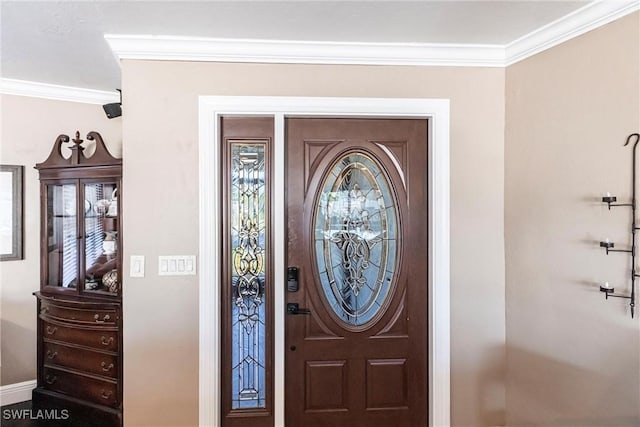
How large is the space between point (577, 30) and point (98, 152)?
9.26 ft

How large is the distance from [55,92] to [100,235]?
125cm

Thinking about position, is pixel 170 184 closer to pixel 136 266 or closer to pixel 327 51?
pixel 136 266

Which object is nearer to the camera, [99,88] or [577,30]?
[577,30]

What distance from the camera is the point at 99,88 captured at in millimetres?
2650

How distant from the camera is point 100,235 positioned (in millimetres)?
2373

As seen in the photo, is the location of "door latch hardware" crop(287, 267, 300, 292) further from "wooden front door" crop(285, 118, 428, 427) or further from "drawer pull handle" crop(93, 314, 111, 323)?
"drawer pull handle" crop(93, 314, 111, 323)

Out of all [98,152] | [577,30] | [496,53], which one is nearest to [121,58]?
[98,152]

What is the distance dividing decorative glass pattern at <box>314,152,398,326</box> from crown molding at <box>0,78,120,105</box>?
2112mm

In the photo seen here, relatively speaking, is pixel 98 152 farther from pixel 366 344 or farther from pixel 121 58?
pixel 366 344

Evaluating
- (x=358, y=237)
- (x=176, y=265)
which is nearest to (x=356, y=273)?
(x=358, y=237)

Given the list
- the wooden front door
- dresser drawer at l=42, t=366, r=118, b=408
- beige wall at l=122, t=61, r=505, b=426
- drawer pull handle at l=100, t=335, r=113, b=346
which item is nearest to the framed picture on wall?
dresser drawer at l=42, t=366, r=118, b=408

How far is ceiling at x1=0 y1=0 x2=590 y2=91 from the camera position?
1.54 meters

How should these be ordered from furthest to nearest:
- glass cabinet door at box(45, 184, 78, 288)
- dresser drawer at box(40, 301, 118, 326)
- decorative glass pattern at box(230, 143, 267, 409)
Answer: glass cabinet door at box(45, 184, 78, 288), dresser drawer at box(40, 301, 118, 326), decorative glass pattern at box(230, 143, 267, 409)

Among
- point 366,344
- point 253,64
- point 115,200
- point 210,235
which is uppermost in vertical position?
point 253,64
